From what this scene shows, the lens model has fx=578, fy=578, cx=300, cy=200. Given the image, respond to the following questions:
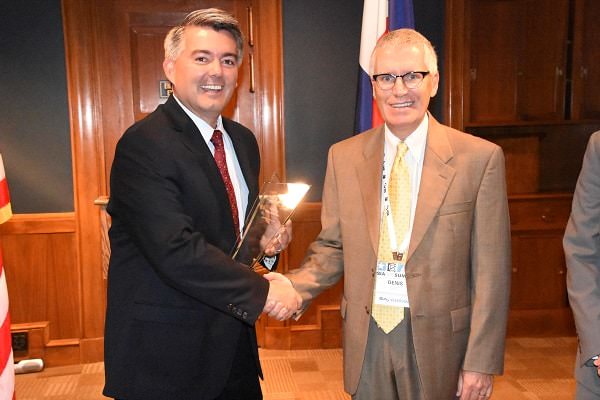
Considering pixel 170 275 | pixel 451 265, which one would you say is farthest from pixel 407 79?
pixel 170 275

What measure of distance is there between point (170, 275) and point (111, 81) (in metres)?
2.48

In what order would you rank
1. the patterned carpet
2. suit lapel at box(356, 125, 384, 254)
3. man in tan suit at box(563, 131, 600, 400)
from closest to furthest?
man in tan suit at box(563, 131, 600, 400), suit lapel at box(356, 125, 384, 254), the patterned carpet

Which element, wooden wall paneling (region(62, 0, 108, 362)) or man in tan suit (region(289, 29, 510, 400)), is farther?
wooden wall paneling (region(62, 0, 108, 362))

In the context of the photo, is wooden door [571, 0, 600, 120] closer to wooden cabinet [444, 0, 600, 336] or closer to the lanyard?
wooden cabinet [444, 0, 600, 336]

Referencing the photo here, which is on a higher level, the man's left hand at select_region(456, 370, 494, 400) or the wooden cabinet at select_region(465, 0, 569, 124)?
the wooden cabinet at select_region(465, 0, 569, 124)

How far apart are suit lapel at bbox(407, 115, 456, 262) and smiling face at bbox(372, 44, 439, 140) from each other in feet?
0.35

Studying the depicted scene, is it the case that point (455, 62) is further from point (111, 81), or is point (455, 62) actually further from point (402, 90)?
point (402, 90)

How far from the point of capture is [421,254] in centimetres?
164

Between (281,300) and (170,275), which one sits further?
(281,300)

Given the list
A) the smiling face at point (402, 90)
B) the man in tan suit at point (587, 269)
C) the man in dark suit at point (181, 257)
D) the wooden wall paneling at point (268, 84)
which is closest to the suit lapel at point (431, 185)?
the smiling face at point (402, 90)

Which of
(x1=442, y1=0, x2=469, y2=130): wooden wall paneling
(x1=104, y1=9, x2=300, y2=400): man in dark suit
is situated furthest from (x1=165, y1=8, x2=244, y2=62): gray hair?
(x1=442, y1=0, x2=469, y2=130): wooden wall paneling

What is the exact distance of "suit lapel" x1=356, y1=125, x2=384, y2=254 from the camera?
1698 millimetres

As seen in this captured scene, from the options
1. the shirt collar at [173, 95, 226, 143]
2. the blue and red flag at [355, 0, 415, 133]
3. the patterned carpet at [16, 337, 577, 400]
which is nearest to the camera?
the shirt collar at [173, 95, 226, 143]

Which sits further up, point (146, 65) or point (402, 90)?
point (146, 65)
